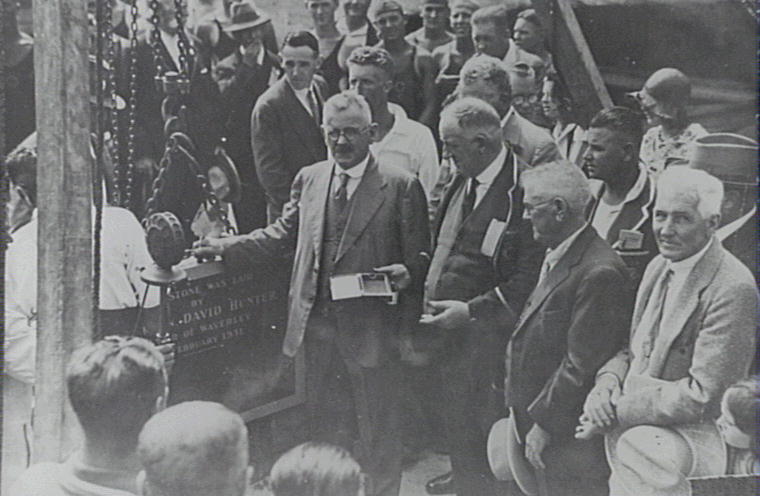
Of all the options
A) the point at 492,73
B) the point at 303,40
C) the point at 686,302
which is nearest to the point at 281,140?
the point at 303,40

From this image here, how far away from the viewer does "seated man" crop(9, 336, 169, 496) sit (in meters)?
4.26

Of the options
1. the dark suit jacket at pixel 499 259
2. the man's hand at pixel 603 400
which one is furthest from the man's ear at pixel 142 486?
the man's hand at pixel 603 400

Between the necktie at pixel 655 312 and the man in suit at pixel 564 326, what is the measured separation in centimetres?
9

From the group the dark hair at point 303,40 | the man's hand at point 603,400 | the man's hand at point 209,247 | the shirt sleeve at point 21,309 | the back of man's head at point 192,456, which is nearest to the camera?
the back of man's head at point 192,456

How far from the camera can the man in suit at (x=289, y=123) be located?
4.43 m

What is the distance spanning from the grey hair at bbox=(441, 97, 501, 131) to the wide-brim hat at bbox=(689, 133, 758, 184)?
0.90 metres

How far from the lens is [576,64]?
432 centimetres

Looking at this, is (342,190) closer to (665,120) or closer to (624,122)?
(624,122)

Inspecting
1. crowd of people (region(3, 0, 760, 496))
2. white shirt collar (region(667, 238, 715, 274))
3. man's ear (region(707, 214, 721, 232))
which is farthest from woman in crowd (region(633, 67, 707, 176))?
white shirt collar (region(667, 238, 715, 274))

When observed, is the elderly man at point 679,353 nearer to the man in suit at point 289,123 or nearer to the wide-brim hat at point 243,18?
the man in suit at point 289,123

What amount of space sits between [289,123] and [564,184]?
127 centimetres

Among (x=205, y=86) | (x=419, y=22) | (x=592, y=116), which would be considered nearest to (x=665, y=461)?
(x=592, y=116)

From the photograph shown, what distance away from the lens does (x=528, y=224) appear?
4309 mm

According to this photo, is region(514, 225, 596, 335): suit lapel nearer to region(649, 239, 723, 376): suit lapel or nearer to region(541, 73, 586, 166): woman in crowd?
region(541, 73, 586, 166): woman in crowd
